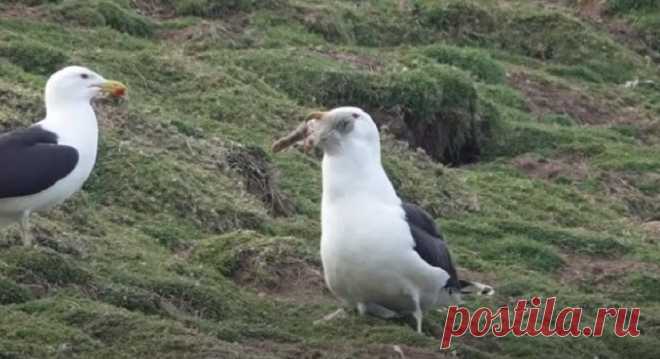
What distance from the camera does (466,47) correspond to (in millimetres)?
22078

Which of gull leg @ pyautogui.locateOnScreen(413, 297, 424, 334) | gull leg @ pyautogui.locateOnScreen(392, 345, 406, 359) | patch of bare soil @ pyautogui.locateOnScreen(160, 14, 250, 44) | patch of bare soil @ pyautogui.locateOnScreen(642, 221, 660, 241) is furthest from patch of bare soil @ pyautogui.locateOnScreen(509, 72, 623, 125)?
gull leg @ pyautogui.locateOnScreen(392, 345, 406, 359)

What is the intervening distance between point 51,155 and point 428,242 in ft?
7.69

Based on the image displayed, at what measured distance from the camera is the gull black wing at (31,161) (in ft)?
33.5

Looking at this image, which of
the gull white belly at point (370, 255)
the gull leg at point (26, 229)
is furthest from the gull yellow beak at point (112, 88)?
the gull white belly at point (370, 255)

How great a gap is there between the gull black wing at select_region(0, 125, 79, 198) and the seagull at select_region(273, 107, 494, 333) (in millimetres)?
1325

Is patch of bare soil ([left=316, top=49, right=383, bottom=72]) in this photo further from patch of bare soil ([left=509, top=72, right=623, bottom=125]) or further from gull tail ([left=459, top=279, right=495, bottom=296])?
gull tail ([left=459, top=279, right=495, bottom=296])

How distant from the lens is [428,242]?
10586 mm

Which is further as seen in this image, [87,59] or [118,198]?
[87,59]

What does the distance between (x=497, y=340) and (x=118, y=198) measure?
342 centimetres

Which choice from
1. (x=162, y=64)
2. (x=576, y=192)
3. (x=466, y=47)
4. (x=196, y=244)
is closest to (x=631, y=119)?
(x=466, y=47)

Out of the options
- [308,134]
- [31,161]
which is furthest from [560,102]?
[31,161]

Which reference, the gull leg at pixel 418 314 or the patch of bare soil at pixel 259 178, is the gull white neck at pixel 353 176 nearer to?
the gull leg at pixel 418 314

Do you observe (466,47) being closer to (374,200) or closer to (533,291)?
(533,291)

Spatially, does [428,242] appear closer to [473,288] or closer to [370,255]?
[370,255]
